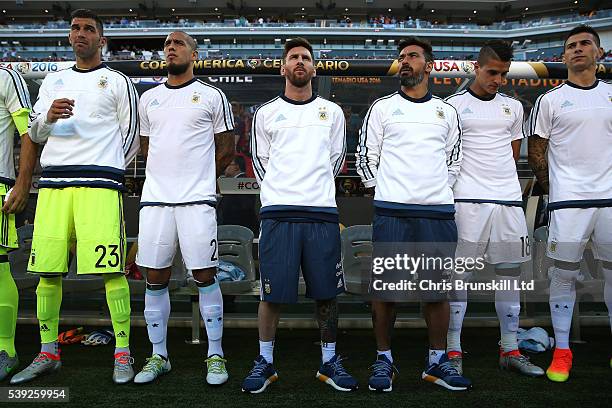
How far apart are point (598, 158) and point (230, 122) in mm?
2399

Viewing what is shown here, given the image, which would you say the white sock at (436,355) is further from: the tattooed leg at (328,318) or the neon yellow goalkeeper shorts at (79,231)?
the neon yellow goalkeeper shorts at (79,231)

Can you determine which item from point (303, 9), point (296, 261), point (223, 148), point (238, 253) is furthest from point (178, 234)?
point (303, 9)

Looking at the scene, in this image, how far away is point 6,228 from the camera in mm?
3387

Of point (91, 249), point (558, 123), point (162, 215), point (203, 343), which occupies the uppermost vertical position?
point (558, 123)

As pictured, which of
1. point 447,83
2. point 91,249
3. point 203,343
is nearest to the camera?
point 91,249

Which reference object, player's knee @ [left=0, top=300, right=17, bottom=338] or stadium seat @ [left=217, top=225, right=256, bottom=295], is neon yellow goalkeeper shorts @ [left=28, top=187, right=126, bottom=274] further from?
stadium seat @ [left=217, top=225, right=256, bottom=295]

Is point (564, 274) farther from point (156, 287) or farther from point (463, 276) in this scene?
point (156, 287)

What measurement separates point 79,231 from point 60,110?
2.40 ft

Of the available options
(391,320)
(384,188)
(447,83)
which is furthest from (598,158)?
(447,83)

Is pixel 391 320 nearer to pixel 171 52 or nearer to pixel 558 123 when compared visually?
pixel 558 123

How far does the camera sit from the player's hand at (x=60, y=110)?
3.18 metres

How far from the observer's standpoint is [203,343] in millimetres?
4262

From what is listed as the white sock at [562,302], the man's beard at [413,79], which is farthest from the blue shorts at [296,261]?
the white sock at [562,302]

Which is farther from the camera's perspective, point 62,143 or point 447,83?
point 447,83
